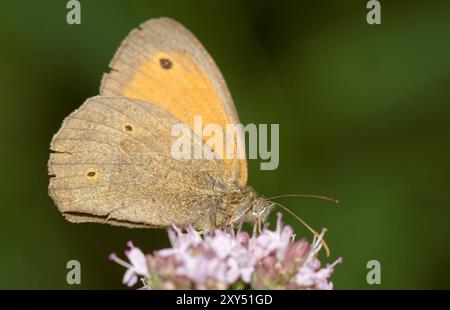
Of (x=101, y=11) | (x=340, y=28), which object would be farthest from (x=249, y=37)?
(x=101, y=11)

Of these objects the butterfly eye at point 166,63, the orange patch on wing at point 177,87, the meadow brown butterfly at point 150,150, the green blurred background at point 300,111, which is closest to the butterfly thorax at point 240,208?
the meadow brown butterfly at point 150,150

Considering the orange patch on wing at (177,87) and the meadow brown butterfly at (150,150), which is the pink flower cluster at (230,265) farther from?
the orange patch on wing at (177,87)

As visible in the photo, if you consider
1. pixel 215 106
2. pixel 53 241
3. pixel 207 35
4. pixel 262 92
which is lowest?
pixel 53 241

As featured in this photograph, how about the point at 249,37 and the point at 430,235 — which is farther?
the point at 249,37

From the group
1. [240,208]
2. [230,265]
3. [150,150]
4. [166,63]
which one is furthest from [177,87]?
[230,265]

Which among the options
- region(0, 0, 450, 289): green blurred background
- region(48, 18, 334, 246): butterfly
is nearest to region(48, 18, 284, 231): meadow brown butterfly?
region(48, 18, 334, 246): butterfly

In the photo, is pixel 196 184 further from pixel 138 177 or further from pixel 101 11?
pixel 101 11
